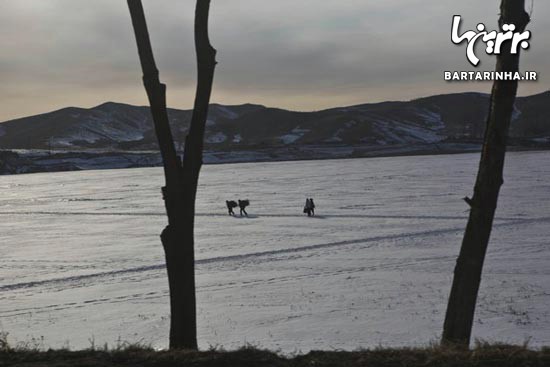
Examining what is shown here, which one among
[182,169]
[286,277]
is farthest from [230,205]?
[182,169]

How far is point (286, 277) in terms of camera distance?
15.0 meters

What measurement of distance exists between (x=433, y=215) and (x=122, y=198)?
23.2m

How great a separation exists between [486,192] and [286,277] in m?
8.45

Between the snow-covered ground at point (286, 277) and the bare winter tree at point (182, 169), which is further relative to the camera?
the snow-covered ground at point (286, 277)

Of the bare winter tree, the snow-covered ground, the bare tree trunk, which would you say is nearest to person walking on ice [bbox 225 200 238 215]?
the snow-covered ground

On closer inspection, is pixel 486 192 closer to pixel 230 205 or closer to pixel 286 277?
pixel 286 277

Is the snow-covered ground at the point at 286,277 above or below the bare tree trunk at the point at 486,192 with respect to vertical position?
below

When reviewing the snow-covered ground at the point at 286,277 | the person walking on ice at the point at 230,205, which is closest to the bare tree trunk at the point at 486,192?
the snow-covered ground at the point at 286,277

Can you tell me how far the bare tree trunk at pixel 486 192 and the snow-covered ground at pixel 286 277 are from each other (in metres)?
2.00

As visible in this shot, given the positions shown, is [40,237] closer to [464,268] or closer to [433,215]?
[433,215]

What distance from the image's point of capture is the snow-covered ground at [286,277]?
1068cm

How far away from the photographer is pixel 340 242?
20344 millimetres

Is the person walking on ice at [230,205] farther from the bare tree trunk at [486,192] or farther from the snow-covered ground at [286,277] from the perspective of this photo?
the bare tree trunk at [486,192]

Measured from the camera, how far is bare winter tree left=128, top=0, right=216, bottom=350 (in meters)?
7.47
